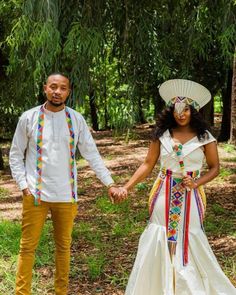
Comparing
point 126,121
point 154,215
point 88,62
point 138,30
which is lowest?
point 154,215

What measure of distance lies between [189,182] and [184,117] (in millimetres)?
465

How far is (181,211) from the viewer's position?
363cm

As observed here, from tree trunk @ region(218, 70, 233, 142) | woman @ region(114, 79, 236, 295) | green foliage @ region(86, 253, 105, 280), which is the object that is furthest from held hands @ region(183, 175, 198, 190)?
tree trunk @ region(218, 70, 233, 142)

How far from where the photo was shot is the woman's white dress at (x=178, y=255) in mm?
3588

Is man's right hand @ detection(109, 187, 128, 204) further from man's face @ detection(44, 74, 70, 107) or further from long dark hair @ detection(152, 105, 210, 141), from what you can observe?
man's face @ detection(44, 74, 70, 107)

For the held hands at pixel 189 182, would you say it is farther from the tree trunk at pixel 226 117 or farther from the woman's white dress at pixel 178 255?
the tree trunk at pixel 226 117

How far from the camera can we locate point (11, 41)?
4969 millimetres

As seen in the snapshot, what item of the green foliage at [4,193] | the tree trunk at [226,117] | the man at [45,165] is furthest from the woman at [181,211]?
the tree trunk at [226,117]

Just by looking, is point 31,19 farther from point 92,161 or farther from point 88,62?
point 92,161

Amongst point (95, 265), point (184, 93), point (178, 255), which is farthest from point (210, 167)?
point (95, 265)

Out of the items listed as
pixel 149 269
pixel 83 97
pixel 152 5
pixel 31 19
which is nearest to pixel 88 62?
pixel 83 97

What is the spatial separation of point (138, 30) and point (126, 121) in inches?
40.3

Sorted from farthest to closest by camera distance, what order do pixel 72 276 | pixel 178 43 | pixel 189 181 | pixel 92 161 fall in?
pixel 178 43 < pixel 72 276 < pixel 92 161 < pixel 189 181

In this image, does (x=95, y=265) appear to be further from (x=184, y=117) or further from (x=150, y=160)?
(x=184, y=117)
